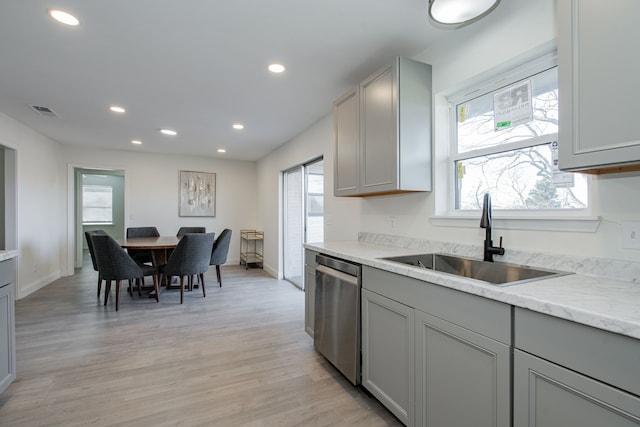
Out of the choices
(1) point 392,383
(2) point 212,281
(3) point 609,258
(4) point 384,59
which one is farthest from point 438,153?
(2) point 212,281

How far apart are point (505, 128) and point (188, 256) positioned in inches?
140

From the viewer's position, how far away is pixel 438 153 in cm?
215

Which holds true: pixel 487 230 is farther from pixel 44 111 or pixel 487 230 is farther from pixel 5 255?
pixel 44 111

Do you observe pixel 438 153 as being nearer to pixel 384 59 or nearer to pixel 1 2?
pixel 384 59

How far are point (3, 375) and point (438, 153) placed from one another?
3097 millimetres

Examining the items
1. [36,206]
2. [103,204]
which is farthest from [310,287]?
[103,204]

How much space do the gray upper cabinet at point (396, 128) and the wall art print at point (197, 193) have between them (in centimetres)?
479

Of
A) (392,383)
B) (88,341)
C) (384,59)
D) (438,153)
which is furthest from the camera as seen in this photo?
(88,341)

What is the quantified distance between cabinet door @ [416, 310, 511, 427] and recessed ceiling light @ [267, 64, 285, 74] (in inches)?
82.5

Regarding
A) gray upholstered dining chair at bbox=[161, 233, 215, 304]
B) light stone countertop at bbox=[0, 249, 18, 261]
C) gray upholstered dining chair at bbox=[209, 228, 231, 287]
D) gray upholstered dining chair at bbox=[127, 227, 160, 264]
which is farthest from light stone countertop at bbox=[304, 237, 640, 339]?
gray upholstered dining chair at bbox=[127, 227, 160, 264]

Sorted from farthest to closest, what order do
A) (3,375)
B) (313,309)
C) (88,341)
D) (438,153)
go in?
(88,341), (313,309), (438,153), (3,375)

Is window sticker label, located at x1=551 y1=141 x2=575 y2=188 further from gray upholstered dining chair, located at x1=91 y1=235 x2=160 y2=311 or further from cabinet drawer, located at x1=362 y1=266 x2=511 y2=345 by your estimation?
gray upholstered dining chair, located at x1=91 y1=235 x2=160 y2=311

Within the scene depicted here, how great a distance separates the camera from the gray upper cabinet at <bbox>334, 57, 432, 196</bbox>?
2043 mm

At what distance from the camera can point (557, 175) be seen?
1576 millimetres
